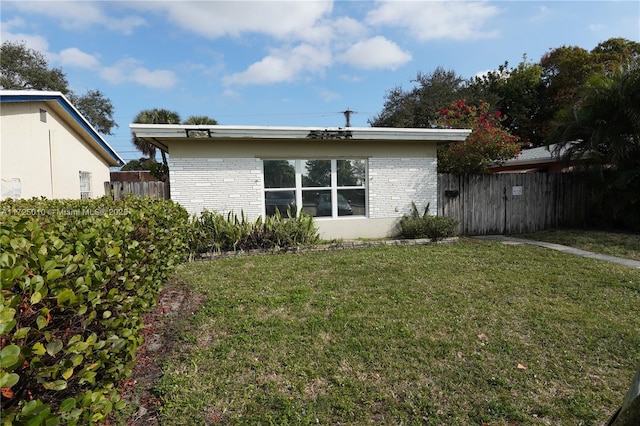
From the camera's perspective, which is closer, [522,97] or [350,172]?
[350,172]

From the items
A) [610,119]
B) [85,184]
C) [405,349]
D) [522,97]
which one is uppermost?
[522,97]

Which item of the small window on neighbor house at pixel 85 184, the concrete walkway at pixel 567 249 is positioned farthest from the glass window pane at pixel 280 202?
the small window on neighbor house at pixel 85 184

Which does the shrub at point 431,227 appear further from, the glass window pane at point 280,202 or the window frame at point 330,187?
the glass window pane at point 280,202

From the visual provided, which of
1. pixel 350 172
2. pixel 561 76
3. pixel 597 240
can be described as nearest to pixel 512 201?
pixel 597 240

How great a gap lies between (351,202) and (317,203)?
→ 3.19ft

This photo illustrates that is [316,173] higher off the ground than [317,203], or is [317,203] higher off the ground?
[316,173]

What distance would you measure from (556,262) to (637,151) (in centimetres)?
Result: 576

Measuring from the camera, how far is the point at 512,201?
10.2m

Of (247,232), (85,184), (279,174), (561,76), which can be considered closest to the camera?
(247,232)

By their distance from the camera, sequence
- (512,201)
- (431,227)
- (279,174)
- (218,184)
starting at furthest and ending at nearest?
(512,201)
(279,174)
(431,227)
(218,184)

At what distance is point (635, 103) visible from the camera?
28.6 ft

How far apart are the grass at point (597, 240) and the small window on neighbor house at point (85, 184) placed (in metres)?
14.3

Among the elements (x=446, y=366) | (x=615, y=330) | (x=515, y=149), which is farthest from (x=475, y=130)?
(x=446, y=366)

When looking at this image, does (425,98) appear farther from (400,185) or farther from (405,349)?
(405,349)
